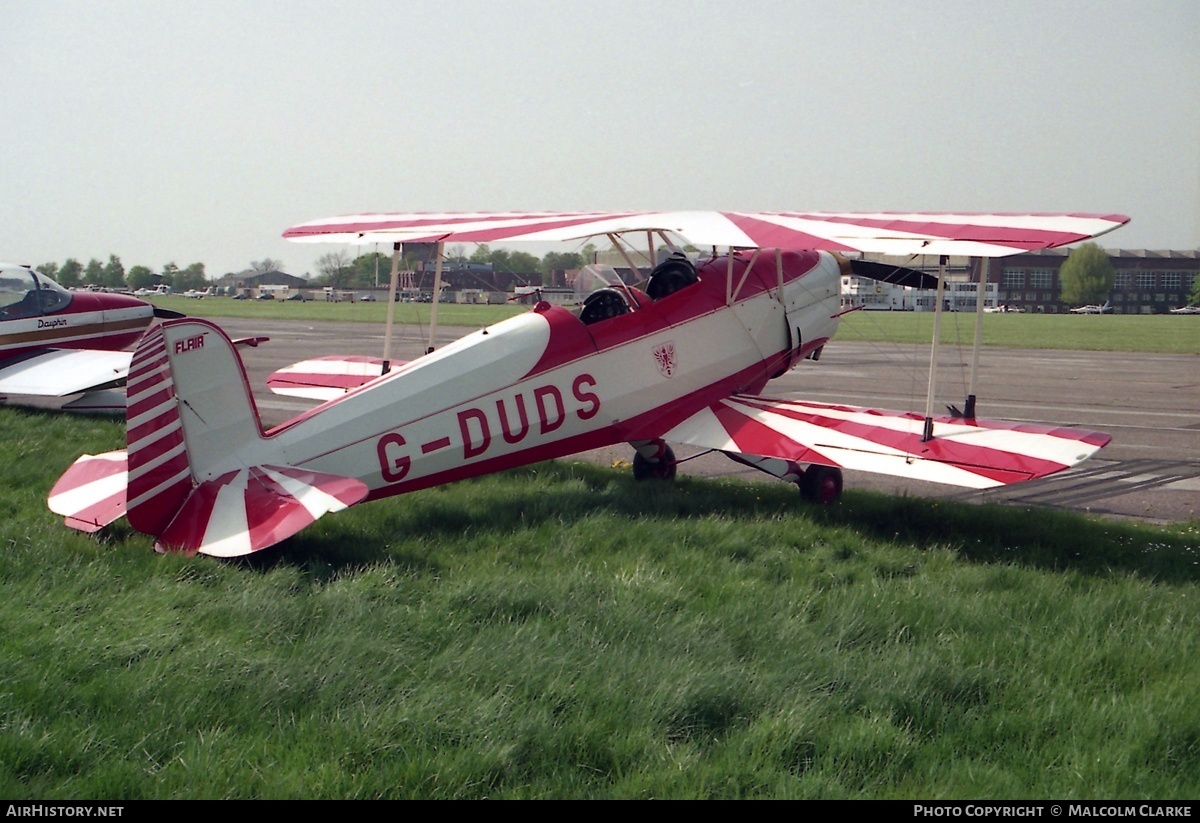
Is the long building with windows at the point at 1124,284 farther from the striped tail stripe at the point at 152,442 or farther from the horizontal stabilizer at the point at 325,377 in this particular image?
the striped tail stripe at the point at 152,442

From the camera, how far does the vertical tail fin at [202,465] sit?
572cm

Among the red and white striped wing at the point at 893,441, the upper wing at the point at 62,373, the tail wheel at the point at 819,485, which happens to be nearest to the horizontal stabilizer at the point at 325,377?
the upper wing at the point at 62,373

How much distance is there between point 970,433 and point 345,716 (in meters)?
5.50

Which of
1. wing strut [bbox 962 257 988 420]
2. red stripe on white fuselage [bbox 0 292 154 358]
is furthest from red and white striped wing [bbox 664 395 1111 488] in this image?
red stripe on white fuselage [bbox 0 292 154 358]

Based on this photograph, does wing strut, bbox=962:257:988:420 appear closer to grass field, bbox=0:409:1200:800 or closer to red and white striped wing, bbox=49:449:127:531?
grass field, bbox=0:409:1200:800

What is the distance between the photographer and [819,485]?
8508 millimetres

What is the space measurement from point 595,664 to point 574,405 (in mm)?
3728

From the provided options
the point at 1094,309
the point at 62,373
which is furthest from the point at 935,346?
the point at 1094,309

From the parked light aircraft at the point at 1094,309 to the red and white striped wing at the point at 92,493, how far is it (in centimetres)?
9983

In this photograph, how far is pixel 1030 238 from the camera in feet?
→ 22.4

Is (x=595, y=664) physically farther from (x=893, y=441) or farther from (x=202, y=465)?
(x=893, y=441)

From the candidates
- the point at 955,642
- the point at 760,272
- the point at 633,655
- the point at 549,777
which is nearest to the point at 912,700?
the point at 955,642

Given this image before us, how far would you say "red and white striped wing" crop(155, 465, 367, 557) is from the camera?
5566mm

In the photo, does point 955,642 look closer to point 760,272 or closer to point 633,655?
point 633,655
